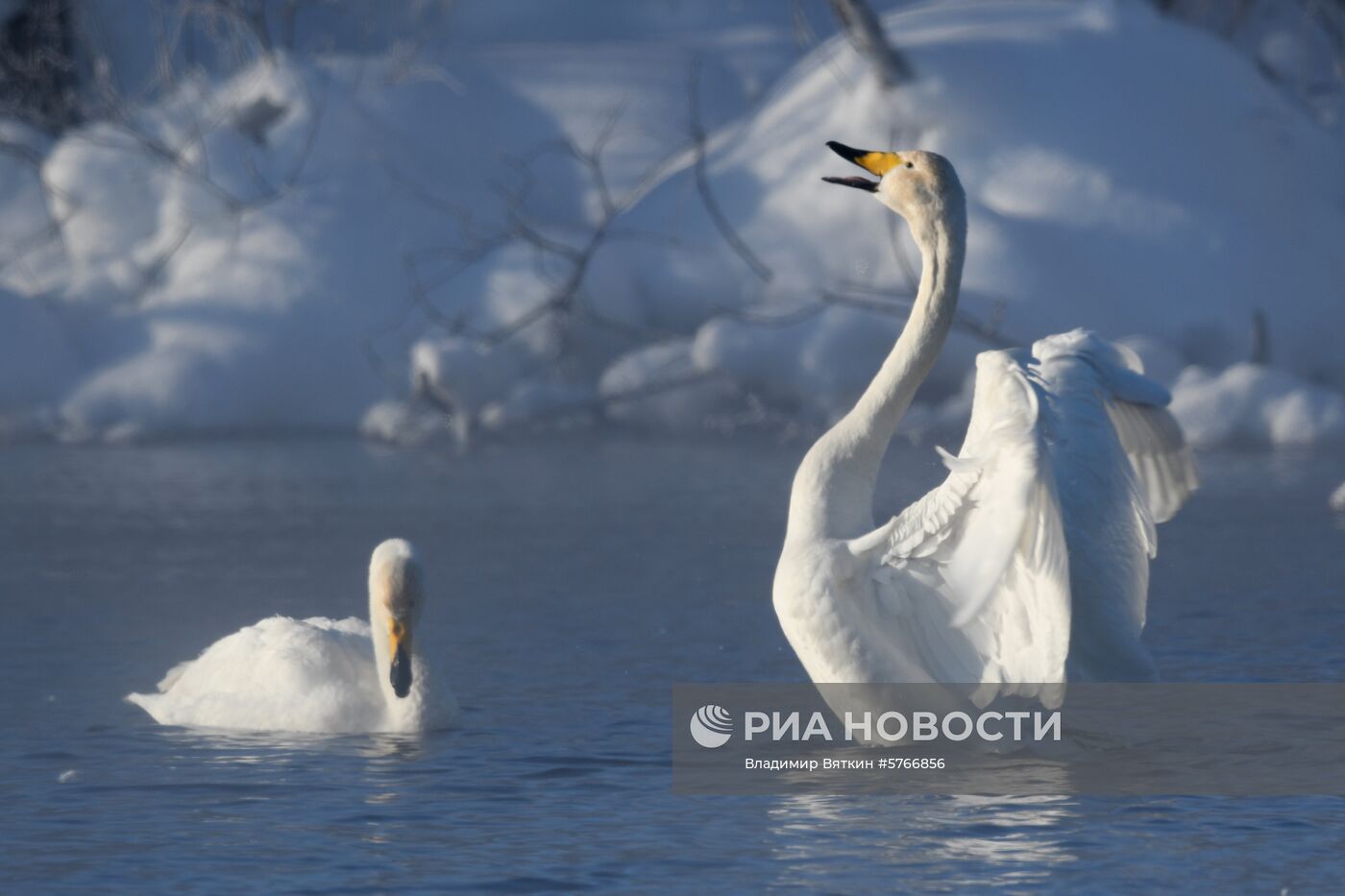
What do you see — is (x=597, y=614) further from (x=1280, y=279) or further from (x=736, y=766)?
(x=1280, y=279)

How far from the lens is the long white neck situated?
5.81m

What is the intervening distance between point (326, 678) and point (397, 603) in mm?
388

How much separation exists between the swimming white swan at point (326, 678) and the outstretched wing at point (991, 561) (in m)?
1.60

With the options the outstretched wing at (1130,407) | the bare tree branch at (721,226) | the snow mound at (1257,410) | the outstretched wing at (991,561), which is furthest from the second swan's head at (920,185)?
the bare tree branch at (721,226)

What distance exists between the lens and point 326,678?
6734mm

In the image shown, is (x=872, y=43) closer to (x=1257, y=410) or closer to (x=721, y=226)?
(x=721, y=226)

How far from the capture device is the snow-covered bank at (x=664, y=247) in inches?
574

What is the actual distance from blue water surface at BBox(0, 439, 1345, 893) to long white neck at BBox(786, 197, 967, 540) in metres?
0.76

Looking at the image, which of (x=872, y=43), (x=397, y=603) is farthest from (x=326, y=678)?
(x=872, y=43)

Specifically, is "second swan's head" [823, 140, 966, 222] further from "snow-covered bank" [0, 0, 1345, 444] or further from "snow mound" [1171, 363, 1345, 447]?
"snow-covered bank" [0, 0, 1345, 444]

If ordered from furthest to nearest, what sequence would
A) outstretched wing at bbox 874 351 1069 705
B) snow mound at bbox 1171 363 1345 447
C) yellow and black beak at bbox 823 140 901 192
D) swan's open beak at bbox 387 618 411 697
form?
snow mound at bbox 1171 363 1345 447 → swan's open beak at bbox 387 618 411 697 → yellow and black beak at bbox 823 140 901 192 → outstretched wing at bbox 874 351 1069 705

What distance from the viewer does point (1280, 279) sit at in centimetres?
1499

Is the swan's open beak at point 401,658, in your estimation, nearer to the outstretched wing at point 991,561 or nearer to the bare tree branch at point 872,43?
the outstretched wing at point 991,561

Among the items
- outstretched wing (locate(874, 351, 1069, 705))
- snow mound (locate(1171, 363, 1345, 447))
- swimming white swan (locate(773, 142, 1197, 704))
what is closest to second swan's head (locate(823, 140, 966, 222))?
swimming white swan (locate(773, 142, 1197, 704))
